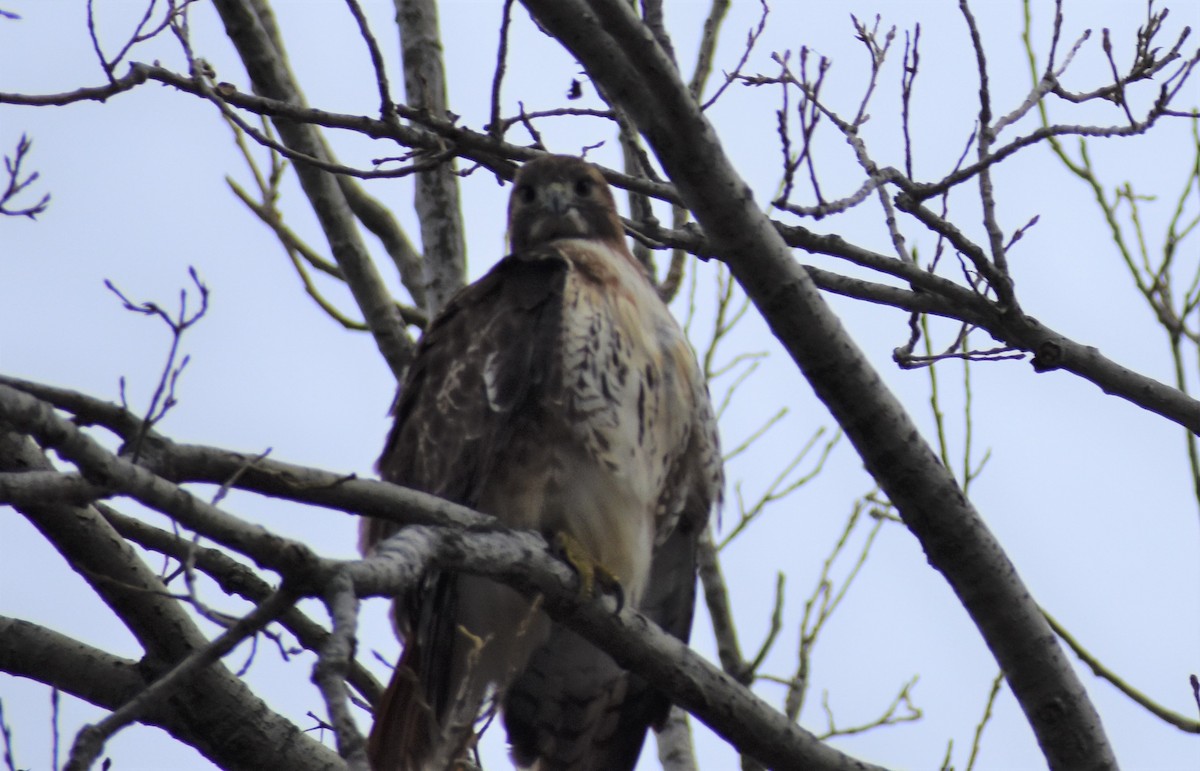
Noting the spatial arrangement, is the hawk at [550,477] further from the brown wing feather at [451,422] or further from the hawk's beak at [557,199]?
the hawk's beak at [557,199]

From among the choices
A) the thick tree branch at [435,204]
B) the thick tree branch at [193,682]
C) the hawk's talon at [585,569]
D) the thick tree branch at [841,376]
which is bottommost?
the thick tree branch at [193,682]

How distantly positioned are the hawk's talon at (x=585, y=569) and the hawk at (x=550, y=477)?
0.07ft

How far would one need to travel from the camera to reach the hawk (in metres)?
3.85

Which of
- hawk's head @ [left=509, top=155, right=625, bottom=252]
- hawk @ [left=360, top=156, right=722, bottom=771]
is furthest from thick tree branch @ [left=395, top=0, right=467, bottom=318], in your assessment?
hawk @ [left=360, top=156, right=722, bottom=771]

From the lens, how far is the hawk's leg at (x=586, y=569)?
3.32 meters

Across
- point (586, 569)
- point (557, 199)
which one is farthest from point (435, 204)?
point (586, 569)

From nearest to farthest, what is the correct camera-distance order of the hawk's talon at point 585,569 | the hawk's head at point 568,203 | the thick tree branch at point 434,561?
the thick tree branch at point 434,561 → the hawk's talon at point 585,569 → the hawk's head at point 568,203

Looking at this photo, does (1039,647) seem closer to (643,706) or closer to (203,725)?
(643,706)

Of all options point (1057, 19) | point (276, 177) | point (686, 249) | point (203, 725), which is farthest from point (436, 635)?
point (1057, 19)

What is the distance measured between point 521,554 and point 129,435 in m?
0.97

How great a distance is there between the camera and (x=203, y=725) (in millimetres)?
3516

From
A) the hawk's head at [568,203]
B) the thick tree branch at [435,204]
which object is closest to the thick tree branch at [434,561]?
the thick tree branch at [435,204]

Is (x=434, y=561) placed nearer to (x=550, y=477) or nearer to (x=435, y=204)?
(x=550, y=477)

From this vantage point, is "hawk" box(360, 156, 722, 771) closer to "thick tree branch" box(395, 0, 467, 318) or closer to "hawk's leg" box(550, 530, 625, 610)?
"hawk's leg" box(550, 530, 625, 610)
